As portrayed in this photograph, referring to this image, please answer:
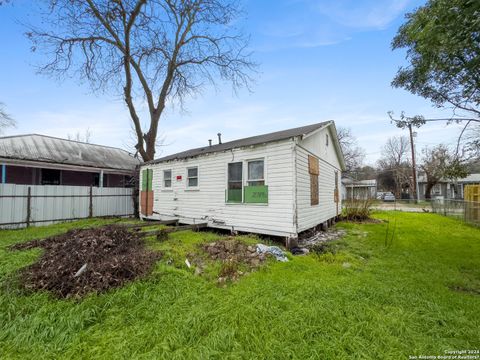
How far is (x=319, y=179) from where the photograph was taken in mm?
8938

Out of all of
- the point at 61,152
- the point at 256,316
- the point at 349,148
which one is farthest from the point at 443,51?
the point at 349,148

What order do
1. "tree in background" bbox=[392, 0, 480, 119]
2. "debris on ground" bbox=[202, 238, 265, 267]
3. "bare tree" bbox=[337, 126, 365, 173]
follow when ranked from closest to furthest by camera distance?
"tree in background" bbox=[392, 0, 480, 119], "debris on ground" bbox=[202, 238, 265, 267], "bare tree" bbox=[337, 126, 365, 173]

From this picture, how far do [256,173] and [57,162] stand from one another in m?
11.4

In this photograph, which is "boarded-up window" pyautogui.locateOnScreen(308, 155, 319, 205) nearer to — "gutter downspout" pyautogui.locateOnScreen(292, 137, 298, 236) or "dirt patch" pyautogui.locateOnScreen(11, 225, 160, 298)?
"gutter downspout" pyautogui.locateOnScreen(292, 137, 298, 236)

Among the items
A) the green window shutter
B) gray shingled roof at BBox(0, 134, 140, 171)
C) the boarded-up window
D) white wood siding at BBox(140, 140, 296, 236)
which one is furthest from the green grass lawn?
gray shingled roof at BBox(0, 134, 140, 171)

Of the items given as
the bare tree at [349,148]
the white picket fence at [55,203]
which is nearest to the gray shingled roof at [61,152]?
the white picket fence at [55,203]

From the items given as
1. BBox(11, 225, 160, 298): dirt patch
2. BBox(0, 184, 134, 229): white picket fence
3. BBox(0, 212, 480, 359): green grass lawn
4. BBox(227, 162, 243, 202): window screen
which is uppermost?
BBox(227, 162, 243, 202): window screen

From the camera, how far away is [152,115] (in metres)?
15.8

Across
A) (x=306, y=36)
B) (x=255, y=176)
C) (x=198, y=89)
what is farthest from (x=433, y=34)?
(x=198, y=89)

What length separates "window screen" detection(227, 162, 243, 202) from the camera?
7.58 m

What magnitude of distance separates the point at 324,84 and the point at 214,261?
9.74 meters

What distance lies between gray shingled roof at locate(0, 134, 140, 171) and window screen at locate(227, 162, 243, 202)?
10179 mm

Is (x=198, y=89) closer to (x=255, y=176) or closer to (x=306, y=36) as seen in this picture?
(x=306, y=36)

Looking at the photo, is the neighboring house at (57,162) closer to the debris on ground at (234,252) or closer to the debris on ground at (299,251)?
the debris on ground at (234,252)
